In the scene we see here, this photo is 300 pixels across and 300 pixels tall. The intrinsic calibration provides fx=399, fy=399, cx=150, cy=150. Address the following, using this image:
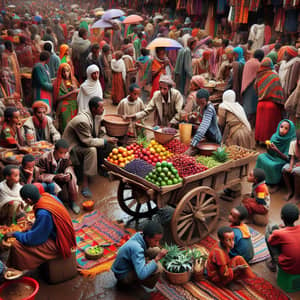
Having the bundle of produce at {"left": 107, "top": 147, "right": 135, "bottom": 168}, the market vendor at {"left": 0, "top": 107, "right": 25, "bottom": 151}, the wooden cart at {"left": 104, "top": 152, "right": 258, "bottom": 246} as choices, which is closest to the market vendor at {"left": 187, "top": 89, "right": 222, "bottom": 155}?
the wooden cart at {"left": 104, "top": 152, "right": 258, "bottom": 246}

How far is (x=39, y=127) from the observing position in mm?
6695

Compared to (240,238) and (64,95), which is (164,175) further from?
(64,95)

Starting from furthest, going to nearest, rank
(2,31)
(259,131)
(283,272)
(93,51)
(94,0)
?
(94,0) < (2,31) < (93,51) < (259,131) < (283,272)

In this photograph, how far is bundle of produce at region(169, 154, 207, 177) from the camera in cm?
516

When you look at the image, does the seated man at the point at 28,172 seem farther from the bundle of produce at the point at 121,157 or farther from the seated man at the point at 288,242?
the seated man at the point at 288,242

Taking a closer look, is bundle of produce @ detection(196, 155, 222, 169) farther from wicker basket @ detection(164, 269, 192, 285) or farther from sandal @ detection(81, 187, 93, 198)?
sandal @ detection(81, 187, 93, 198)

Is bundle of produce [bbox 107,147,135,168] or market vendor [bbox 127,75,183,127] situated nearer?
bundle of produce [bbox 107,147,135,168]

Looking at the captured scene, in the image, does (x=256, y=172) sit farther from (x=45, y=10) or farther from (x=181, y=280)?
(x=45, y=10)

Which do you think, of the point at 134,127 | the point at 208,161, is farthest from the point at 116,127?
the point at 208,161

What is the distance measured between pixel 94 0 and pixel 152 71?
17476mm

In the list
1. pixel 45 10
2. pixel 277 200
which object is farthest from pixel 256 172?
pixel 45 10

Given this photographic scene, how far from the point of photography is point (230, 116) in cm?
704

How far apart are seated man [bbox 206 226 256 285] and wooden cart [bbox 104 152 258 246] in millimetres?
701

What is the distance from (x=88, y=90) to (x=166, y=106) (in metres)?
1.67
